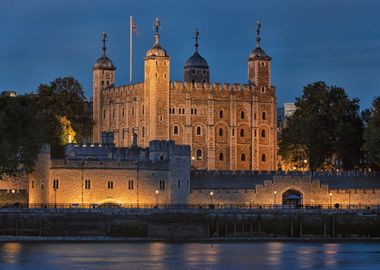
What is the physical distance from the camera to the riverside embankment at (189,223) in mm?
88875

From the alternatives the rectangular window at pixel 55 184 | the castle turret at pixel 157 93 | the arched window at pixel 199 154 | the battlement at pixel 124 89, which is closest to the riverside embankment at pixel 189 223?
the rectangular window at pixel 55 184

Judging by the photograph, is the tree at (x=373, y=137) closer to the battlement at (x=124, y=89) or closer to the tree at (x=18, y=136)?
the tree at (x=18, y=136)

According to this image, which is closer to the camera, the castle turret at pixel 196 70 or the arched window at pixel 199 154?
the arched window at pixel 199 154

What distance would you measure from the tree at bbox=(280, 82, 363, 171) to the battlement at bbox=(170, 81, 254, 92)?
12287 millimetres

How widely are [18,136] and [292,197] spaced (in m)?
20.8

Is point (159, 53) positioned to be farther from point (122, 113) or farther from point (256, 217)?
point (256, 217)

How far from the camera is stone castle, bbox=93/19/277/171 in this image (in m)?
129

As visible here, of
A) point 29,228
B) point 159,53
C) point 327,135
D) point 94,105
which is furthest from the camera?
point 94,105

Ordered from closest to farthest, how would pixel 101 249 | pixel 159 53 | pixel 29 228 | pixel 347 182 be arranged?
1. pixel 101 249
2. pixel 29 228
3. pixel 347 182
4. pixel 159 53

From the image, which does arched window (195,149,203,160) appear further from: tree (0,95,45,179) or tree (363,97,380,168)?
tree (0,95,45,179)

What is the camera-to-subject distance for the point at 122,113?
134 meters

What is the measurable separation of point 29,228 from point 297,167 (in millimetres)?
39226

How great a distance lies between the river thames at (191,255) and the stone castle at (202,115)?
140 feet

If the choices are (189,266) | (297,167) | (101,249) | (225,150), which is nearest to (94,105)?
(225,150)
